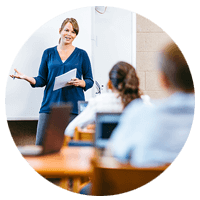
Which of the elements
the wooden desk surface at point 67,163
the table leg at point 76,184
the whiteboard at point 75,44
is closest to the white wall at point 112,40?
the whiteboard at point 75,44

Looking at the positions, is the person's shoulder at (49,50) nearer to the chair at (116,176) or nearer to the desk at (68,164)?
the desk at (68,164)

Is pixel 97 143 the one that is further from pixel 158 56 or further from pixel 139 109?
pixel 158 56

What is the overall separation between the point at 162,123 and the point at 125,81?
1.06 feet

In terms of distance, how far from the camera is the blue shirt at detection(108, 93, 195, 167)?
1.43 metres

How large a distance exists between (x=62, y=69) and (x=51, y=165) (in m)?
0.57

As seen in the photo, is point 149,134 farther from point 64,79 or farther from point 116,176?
point 64,79

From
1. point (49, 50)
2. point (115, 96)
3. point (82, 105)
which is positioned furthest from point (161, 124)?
point (49, 50)

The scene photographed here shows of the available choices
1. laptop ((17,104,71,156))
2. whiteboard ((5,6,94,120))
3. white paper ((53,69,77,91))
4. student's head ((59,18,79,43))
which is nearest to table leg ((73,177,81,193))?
laptop ((17,104,71,156))

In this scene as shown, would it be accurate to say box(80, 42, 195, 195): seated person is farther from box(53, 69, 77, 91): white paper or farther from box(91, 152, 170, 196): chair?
box(53, 69, 77, 91): white paper

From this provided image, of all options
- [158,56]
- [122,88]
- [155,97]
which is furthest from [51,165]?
[158,56]

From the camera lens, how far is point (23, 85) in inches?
63.3

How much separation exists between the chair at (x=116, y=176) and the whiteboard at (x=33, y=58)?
17.8 inches

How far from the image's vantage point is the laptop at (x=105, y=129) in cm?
145

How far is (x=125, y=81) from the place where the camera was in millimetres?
1468
